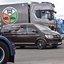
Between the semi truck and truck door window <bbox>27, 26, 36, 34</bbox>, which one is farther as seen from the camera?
the semi truck

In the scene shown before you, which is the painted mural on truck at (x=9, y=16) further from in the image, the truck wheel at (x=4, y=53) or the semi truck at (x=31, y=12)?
the truck wheel at (x=4, y=53)

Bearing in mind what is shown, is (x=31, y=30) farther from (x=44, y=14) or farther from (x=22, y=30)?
(x=44, y=14)

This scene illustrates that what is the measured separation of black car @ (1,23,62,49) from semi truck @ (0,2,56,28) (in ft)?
21.7

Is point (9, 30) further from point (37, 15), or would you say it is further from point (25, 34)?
point (37, 15)

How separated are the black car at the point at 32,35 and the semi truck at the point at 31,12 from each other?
21.7 ft

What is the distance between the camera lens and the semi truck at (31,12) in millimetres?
26219

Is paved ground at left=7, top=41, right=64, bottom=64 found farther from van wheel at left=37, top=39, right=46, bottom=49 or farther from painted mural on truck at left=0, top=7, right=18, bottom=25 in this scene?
painted mural on truck at left=0, top=7, right=18, bottom=25

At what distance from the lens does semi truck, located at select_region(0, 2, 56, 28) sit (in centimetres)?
2622

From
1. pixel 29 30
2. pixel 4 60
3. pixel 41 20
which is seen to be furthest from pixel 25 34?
pixel 4 60

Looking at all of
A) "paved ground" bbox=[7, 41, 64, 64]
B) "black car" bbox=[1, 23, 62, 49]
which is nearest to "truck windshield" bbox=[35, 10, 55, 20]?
"black car" bbox=[1, 23, 62, 49]

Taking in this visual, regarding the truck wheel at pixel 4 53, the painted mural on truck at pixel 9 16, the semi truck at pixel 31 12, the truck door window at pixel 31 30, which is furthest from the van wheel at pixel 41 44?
the truck wheel at pixel 4 53

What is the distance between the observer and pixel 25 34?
1939 centimetres

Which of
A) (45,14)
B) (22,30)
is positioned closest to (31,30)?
(22,30)

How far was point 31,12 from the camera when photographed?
86.4 feet
